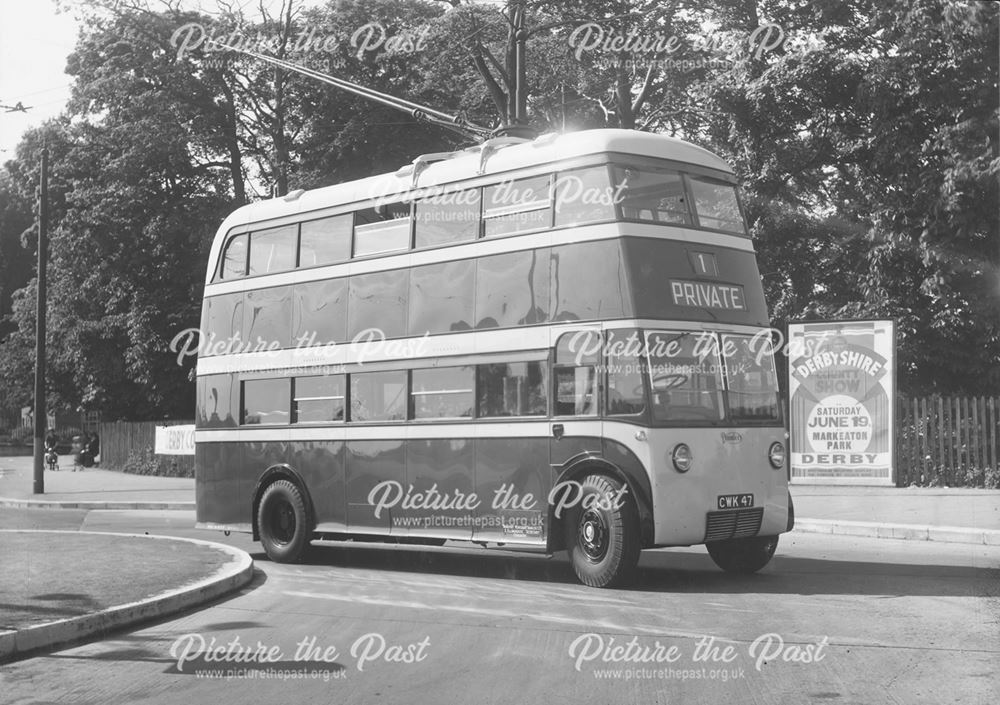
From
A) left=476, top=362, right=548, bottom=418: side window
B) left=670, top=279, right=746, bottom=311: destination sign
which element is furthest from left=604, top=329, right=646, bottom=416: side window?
left=476, top=362, right=548, bottom=418: side window

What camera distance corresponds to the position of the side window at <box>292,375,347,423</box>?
565 inches

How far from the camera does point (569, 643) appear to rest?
27.8ft

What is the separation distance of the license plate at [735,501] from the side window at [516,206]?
3.25 meters

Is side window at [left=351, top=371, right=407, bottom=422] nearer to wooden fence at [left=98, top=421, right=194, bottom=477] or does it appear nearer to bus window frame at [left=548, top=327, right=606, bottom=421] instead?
bus window frame at [left=548, top=327, right=606, bottom=421]

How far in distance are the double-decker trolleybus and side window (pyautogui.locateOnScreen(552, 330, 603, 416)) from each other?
20 mm

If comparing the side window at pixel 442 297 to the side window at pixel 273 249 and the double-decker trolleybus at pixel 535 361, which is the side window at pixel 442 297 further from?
the side window at pixel 273 249

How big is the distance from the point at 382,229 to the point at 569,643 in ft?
22.4

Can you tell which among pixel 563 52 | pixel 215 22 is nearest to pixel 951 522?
pixel 563 52

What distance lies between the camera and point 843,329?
22.1 metres

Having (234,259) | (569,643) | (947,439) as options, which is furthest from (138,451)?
(569,643)

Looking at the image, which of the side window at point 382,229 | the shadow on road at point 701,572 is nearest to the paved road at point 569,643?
the shadow on road at point 701,572

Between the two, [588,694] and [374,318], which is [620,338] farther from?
[588,694]

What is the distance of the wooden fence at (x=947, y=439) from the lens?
23.2 metres

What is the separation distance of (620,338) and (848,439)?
12.1m
